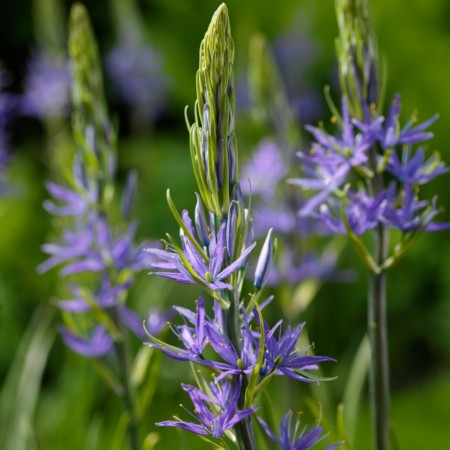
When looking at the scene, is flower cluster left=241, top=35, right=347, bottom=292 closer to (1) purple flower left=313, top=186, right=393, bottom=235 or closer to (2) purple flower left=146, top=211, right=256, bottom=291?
(1) purple flower left=313, top=186, right=393, bottom=235

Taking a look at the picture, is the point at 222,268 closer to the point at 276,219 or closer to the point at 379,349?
the point at 379,349

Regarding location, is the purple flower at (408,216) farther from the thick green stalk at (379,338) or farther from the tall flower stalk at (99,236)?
the tall flower stalk at (99,236)

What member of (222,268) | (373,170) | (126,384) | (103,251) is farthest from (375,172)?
(126,384)

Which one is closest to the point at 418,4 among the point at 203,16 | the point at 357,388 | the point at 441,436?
the point at 203,16

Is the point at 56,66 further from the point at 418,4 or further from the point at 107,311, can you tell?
the point at 418,4

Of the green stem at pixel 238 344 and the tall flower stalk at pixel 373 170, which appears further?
the tall flower stalk at pixel 373 170

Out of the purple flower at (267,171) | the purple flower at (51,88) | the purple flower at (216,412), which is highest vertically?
the purple flower at (51,88)

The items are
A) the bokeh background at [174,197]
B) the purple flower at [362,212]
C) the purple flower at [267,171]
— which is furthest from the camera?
the bokeh background at [174,197]

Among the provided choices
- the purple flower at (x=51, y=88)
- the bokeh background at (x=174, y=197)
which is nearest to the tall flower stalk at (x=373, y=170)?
the bokeh background at (x=174, y=197)
